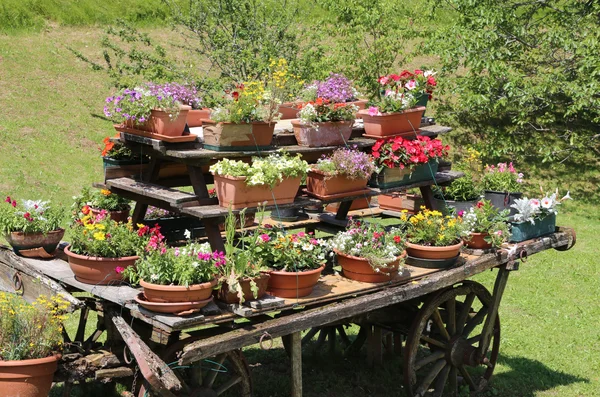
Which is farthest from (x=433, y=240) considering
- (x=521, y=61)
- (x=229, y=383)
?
(x=521, y=61)

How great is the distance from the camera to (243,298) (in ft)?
15.9

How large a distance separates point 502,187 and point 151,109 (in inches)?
144

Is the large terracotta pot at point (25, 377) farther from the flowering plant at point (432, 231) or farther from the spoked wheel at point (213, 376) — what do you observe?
the flowering plant at point (432, 231)

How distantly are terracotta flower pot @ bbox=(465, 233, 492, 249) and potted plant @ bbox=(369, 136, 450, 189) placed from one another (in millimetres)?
678

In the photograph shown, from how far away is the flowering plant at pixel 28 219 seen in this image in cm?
575

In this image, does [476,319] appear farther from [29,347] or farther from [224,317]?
[29,347]

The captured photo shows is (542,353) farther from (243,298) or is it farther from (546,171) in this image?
(546,171)

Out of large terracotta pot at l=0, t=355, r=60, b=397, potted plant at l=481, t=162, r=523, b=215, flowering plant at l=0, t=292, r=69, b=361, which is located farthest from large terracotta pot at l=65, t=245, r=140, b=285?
potted plant at l=481, t=162, r=523, b=215

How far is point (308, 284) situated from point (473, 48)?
1058 centimetres

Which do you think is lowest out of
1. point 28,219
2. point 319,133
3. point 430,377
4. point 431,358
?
point 430,377

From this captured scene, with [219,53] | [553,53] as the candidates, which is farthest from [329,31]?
[553,53]

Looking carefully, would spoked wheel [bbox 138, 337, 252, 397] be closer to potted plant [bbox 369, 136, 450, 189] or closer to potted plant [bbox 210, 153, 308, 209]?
potted plant [bbox 210, 153, 308, 209]

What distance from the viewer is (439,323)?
6711 mm

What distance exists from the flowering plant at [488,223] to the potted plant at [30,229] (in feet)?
10.7
